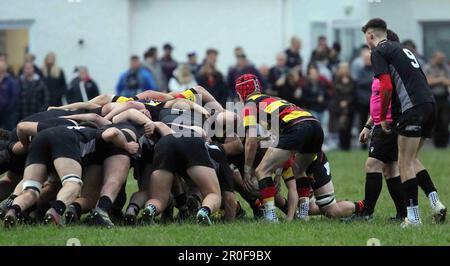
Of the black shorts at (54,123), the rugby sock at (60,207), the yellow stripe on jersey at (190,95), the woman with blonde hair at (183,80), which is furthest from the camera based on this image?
the woman with blonde hair at (183,80)

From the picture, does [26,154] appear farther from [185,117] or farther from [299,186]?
[299,186]

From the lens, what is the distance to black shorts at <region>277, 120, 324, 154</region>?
1051 centimetres

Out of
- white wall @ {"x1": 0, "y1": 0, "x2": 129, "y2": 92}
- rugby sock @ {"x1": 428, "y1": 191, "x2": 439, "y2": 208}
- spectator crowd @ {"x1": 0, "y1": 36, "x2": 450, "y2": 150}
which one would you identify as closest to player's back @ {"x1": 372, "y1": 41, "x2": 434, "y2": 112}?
rugby sock @ {"x1": 428, "y1": 191, "x2": 439, "y2": 208}

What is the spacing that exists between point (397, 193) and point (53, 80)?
1214 cm

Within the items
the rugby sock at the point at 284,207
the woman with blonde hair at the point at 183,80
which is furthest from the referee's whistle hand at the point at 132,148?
the woman with blonde hair at the point at 183,80

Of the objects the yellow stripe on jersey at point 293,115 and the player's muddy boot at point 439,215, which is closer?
the player's muddy boot at point 439,215

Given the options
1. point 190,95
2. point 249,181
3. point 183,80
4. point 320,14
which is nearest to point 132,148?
point 249,181

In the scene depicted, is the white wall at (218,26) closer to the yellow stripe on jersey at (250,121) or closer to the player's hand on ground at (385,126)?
the yellow stripe on jersey at (250,121)

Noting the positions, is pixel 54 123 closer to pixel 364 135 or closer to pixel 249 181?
pixel 249 181

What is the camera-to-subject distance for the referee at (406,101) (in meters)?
10.1

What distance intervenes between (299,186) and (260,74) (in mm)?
11181

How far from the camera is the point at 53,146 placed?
392 inches

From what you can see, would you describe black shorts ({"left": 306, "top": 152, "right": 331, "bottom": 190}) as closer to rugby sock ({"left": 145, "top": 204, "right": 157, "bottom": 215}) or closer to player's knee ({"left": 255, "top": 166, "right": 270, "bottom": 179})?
player's knee ({"left": 255, "top": 166, "right": 270, "bottom": 179})

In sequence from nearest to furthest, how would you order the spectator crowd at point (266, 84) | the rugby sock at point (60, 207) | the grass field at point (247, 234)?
the grass field at point (247, 234), the rugby sock at point (60, 207), the spectator crowd at point (266, 84)
